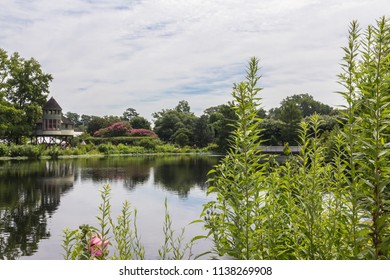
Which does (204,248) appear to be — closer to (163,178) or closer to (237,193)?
(237,193)

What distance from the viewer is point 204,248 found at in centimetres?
873

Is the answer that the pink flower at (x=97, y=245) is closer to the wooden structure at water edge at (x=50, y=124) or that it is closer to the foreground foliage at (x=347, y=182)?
the foreground foliage at (x=347, y=182)

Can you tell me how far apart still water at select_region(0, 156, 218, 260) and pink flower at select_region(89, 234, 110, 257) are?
97.2 inches

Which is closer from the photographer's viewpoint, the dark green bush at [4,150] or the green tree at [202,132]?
the dark green bush at [4,150]

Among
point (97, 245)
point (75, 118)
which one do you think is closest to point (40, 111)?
point (75, 118)

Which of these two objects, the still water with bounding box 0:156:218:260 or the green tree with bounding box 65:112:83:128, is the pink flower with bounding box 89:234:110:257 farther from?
the green tree with bounding box 65:112:83:128

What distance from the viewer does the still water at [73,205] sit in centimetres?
924

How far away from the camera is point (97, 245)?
97.3 inches

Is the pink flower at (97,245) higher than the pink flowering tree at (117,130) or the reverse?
the reverse

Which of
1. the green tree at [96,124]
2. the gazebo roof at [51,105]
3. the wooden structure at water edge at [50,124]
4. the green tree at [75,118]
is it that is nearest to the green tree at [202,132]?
the wooden structure at water edge at [50,124]

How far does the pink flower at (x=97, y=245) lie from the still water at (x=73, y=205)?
97.2 inches

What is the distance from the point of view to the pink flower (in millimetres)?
2402

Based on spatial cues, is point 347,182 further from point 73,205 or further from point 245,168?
point 73,205
